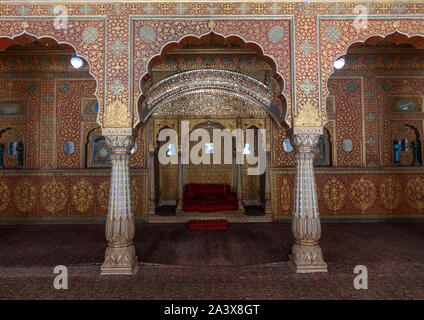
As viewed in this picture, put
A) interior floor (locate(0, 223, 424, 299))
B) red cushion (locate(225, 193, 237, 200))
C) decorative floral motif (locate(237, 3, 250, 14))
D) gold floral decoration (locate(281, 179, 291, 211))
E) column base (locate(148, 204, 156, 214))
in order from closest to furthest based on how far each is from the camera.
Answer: interior floor (locate(0, 223, 424, 299))
decorative floral motif (locate(237, 3, 250, 14))
gold floral decoration (locate(281, 179, 291, 211))
column base (locate(148, 204, 156, 214))
red cushion (locate(225, 193, 237, 200))

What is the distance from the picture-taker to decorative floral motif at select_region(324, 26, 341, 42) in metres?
4.29

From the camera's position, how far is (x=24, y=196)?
24.2 ft

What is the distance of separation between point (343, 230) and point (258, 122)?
3.51 m

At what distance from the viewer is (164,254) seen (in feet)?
16.5

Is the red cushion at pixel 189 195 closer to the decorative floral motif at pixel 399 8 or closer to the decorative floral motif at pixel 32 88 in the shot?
the decorative floral motif at pixel 32 88

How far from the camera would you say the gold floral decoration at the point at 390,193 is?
296 inches

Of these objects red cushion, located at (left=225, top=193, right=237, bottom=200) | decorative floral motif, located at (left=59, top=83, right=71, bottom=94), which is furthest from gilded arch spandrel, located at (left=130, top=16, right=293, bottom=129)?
red cushion, located at (left=225, top=193, right=237, bottom=200)

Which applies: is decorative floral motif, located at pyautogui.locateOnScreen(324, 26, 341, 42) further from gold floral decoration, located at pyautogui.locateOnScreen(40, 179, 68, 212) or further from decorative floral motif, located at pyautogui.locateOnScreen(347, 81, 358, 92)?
gold floral decoration, located at pyautogui.locateOnScreen(40, 179, 68, 212)

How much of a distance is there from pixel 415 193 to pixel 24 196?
9.84m

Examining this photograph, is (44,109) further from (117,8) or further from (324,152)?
(324,152)

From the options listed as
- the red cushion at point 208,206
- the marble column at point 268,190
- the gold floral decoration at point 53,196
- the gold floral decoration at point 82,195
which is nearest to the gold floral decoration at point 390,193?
the marble column at point 268,190

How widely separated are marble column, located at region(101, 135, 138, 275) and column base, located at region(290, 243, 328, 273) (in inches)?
90.5
